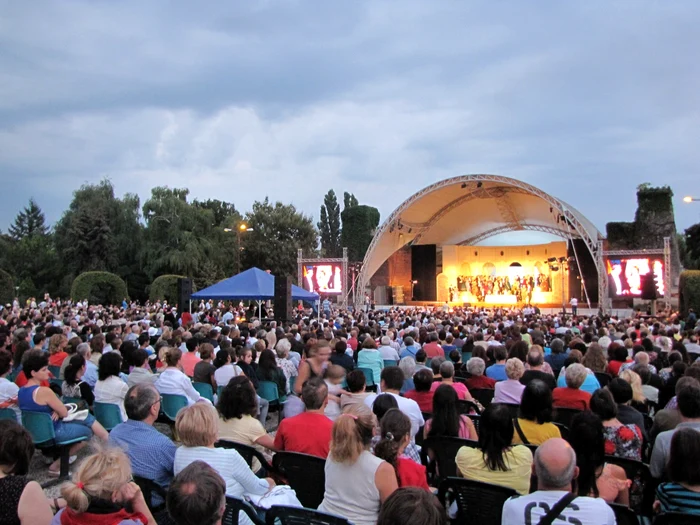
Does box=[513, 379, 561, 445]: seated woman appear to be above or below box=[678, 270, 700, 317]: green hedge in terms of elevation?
below

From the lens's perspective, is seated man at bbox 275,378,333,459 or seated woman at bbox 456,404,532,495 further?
seated man at bbox 275,378,333,459

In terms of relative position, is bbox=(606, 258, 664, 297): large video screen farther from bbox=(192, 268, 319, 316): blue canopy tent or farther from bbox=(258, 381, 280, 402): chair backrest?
bbox=(258, 381, 280, 402): chair backrest

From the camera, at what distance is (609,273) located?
2181cm

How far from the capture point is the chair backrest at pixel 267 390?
251 inches

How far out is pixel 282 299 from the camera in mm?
14383

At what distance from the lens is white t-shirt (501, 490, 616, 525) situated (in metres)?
2.21

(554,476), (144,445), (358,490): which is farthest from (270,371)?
(554,476)

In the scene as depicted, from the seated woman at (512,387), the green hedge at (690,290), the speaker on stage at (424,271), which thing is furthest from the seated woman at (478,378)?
the speaker on stage at (424,271)

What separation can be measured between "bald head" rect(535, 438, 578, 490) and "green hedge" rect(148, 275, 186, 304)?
26.6m

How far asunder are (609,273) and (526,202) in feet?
22.9

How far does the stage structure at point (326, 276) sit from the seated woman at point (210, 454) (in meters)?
23.5

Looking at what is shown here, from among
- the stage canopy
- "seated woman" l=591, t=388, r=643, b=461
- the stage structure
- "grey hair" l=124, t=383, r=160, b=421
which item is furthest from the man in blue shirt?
the stage structure

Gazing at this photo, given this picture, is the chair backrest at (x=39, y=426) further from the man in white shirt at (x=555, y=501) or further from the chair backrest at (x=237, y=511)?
the man in white shirt at (x=555, y=501)

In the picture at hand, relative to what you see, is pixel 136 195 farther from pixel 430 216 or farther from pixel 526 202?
pixel 526 202
